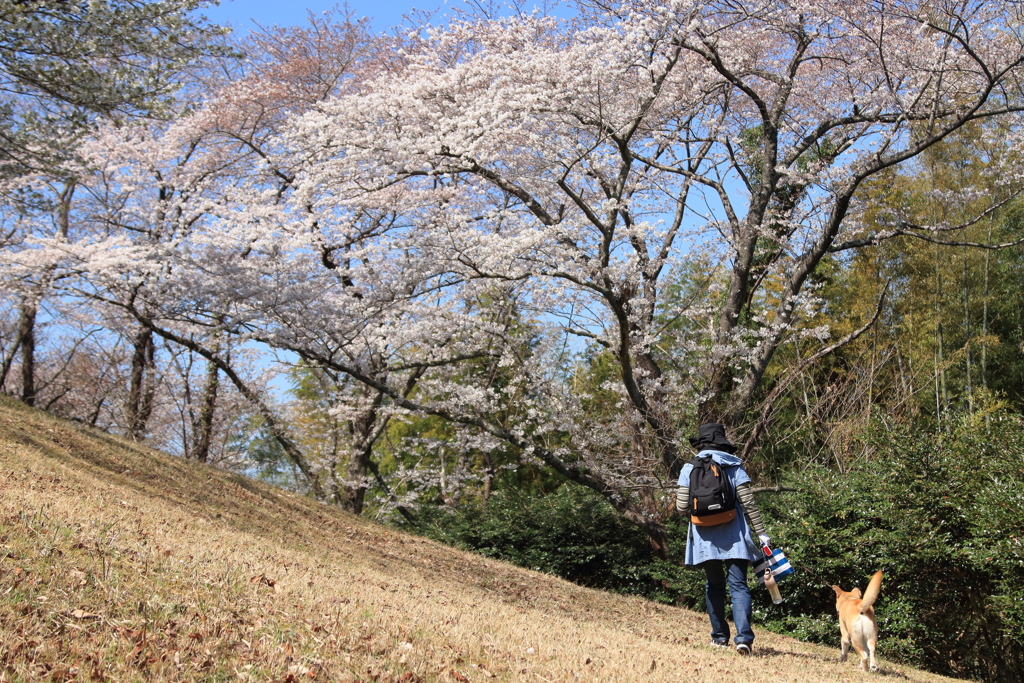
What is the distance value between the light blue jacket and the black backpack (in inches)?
2.2

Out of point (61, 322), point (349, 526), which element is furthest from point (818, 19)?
point (61, 322)

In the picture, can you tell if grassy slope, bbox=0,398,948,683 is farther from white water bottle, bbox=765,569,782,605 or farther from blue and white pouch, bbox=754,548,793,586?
blue and white pouch, bbox=754,548,793,586

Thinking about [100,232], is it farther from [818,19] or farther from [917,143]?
[917,143]

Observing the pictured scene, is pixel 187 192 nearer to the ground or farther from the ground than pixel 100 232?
farther from the ground

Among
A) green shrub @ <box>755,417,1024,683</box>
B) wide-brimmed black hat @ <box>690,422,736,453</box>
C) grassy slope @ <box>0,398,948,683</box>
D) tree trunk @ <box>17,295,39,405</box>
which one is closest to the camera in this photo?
grassy slope @ <box>0,398,948,683</box>

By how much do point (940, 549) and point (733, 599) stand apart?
3.13 meters

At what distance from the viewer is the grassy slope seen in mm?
3590

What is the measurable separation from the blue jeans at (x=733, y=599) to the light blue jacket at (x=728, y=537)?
72 millimetres

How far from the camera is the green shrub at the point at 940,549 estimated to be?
6.75m

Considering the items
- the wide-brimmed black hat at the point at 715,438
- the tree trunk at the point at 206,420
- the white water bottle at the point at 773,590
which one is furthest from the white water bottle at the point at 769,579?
the tree trunk at the point at 206,420

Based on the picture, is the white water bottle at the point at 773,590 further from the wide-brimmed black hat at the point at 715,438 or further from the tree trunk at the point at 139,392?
the tree trunk at the point at 139,392

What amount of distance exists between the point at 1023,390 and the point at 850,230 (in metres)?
5.36

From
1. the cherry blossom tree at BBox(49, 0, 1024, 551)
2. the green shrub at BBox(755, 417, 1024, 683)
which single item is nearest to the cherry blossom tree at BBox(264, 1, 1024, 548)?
the cherry blossom tree at BBox(49, 0, 1024, 551)

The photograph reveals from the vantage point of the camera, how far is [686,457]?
37.1ft
